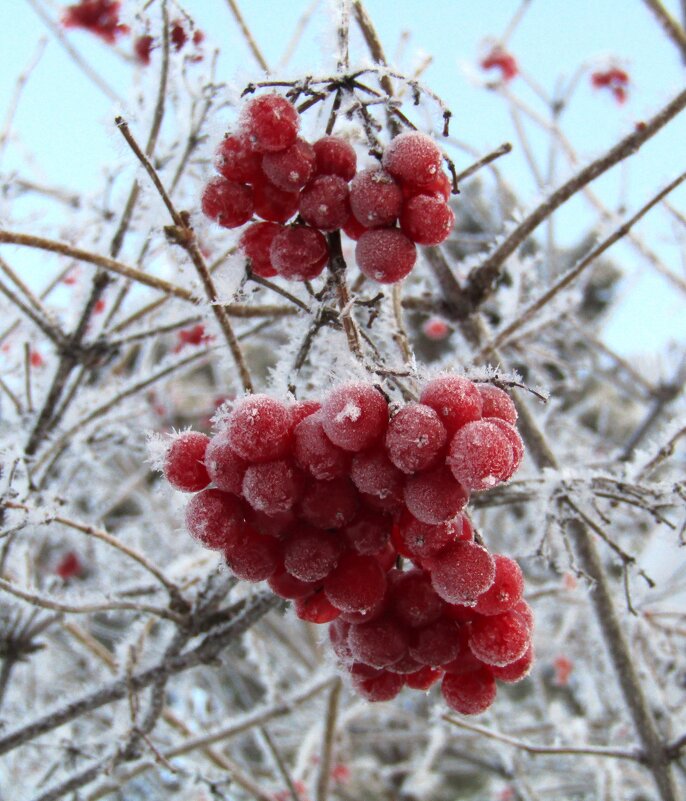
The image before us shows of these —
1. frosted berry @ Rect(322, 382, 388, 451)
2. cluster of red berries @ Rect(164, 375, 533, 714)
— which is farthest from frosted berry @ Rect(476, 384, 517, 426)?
frosted berry @ Rect(322, 382, 388, 451)

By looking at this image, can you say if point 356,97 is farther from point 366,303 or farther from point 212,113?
point 212,113

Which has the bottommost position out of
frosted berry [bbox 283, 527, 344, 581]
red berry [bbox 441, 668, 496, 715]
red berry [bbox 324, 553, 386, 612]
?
red berry [bbox 441, 668, 496, 715]

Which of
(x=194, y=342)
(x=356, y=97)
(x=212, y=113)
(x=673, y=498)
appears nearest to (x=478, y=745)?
(x=194, y=342)

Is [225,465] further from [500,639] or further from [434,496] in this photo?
[500,639]

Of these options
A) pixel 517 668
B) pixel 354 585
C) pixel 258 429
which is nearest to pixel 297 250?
pixel 258 429

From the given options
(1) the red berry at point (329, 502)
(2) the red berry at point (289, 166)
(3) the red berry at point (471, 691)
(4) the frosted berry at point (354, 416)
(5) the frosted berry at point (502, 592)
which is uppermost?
(2) the red berry at point (289, 166)

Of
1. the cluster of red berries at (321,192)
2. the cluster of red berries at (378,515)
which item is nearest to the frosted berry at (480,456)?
the cluster of red berries at (378,515)

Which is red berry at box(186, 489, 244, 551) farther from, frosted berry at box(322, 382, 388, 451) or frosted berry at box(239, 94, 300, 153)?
frosted berry at box(239, 94, 300, 153)

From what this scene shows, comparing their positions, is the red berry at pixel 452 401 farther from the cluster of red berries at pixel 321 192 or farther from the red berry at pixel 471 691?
the red berry at pixel 471 691
